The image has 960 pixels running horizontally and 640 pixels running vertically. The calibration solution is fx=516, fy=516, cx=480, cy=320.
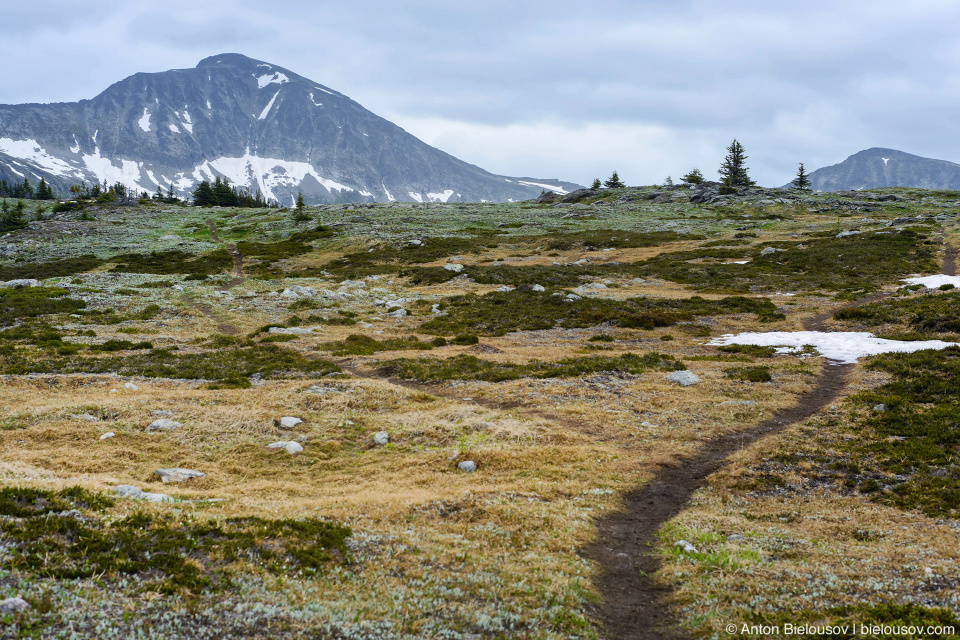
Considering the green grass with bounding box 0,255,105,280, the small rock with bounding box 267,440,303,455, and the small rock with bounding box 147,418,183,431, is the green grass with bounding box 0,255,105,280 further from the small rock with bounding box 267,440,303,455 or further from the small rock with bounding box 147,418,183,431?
the small rock with bounding box 267,440,303,455

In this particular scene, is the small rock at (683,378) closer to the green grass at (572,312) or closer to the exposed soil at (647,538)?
the exposed soil at (647,538)

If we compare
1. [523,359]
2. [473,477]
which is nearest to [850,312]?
[523,359]

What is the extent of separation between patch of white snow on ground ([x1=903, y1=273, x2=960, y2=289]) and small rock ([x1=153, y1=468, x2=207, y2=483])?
1917 inches

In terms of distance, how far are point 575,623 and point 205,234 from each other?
10080 centimetres

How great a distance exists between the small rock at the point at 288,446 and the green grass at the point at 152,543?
6.08 m

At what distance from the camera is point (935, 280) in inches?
1622

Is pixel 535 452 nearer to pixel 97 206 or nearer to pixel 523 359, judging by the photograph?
pixel 523 359

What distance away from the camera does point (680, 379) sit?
22.2m

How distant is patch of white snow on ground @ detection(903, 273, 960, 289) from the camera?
39056 mm

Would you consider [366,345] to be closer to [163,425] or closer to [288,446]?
[163,425]

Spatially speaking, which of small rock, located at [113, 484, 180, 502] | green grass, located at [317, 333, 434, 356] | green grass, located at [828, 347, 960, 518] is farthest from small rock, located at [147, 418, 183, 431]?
green grass, located at [828, 347, 960, 518]

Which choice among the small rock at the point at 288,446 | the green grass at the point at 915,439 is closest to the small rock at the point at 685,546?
the green grass at the point at 915,439

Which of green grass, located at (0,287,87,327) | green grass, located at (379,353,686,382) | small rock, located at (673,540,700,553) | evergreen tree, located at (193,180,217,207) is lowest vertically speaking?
small rock, located at (673,540,700,553)

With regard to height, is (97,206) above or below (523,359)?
above
